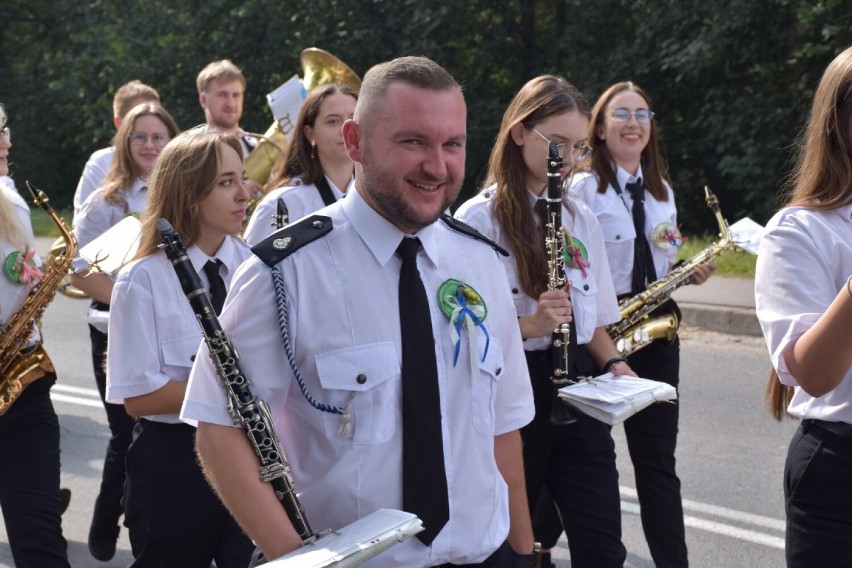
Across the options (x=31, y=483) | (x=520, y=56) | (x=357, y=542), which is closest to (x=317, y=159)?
(x=31, y=483)

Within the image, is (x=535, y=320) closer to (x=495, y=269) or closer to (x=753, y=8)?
(x=495, y=269)

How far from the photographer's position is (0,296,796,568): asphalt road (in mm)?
5797

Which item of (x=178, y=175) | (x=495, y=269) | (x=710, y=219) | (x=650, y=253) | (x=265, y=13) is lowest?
(x=710, y=219)

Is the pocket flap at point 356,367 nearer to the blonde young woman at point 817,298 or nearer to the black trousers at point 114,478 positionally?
the blonde young woman at point 817,298

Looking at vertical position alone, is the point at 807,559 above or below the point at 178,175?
below

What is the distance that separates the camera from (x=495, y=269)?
3.06 m

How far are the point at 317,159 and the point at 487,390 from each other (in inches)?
123

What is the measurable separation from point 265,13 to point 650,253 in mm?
16152

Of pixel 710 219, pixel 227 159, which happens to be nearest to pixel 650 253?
pixel 227 159

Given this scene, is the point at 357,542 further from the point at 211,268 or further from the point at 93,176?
the point at 93,176

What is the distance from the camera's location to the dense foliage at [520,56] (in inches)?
609

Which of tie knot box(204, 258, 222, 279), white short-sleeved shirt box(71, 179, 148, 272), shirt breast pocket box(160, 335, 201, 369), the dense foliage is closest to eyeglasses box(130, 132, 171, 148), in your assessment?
white short-sleeved shirt box(71, 179, 148, 272)

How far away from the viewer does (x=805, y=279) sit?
309 centimetres

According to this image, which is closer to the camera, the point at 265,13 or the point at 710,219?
the point at 710,219
